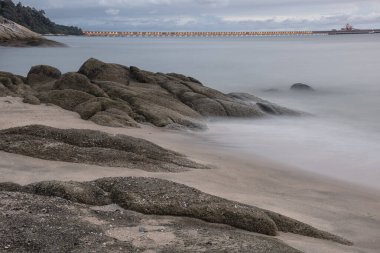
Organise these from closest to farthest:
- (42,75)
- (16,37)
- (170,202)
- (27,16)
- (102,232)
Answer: (102,232), (170,202), (42,75), (16,37), (27,16)

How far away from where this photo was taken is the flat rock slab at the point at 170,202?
541 centimetres

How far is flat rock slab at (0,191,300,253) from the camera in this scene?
14.3 feet

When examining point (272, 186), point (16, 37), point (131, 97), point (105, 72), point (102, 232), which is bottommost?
point (16, 37)

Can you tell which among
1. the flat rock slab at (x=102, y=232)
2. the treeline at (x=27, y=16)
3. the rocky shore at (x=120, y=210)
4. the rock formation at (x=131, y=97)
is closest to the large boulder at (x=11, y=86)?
the rock formation at (x=131, y=97)

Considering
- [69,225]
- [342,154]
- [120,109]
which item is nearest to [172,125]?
[120,109]

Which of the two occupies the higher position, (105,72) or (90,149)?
(105,72)

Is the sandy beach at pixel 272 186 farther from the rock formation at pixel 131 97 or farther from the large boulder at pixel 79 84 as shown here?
the large boulder at pixel 79 84

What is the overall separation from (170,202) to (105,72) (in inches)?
498

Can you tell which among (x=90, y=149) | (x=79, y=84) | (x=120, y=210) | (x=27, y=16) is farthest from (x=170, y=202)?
(x=27, y=16)

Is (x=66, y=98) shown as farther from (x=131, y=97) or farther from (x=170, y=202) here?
(x=170, y=202)

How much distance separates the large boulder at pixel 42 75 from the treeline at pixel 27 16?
83.6 m

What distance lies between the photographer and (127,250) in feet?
14.3

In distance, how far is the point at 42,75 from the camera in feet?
60.7

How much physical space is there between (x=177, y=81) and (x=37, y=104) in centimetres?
596
